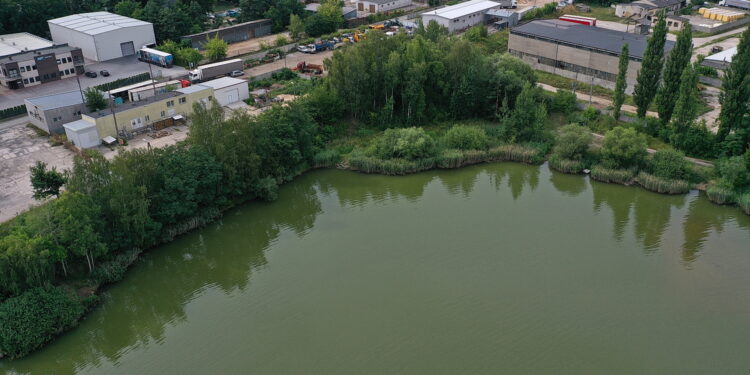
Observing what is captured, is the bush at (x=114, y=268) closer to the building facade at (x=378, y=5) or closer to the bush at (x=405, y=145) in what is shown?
the bush at (x=405, y=145)

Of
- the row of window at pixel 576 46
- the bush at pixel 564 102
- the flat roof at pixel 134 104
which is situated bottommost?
the bush at pixel 564 102

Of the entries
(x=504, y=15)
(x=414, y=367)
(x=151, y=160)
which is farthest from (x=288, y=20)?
(x=414, y=367)

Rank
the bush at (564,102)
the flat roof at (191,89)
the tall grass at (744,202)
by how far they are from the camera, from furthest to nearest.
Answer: the flat roof at (191,89), the bush at (564,102), the tall grass at (744,202)

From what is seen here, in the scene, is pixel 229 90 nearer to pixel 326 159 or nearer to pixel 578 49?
pixel 326 159

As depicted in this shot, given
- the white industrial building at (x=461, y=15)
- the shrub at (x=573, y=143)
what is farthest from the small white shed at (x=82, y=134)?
the white industrial building at (x=461, y=15)

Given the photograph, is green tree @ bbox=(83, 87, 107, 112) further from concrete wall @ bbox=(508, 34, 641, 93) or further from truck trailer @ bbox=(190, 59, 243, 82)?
concrete wall @ bbox=(508, 34, 641, 93)

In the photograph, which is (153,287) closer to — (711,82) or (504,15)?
(711,82)
